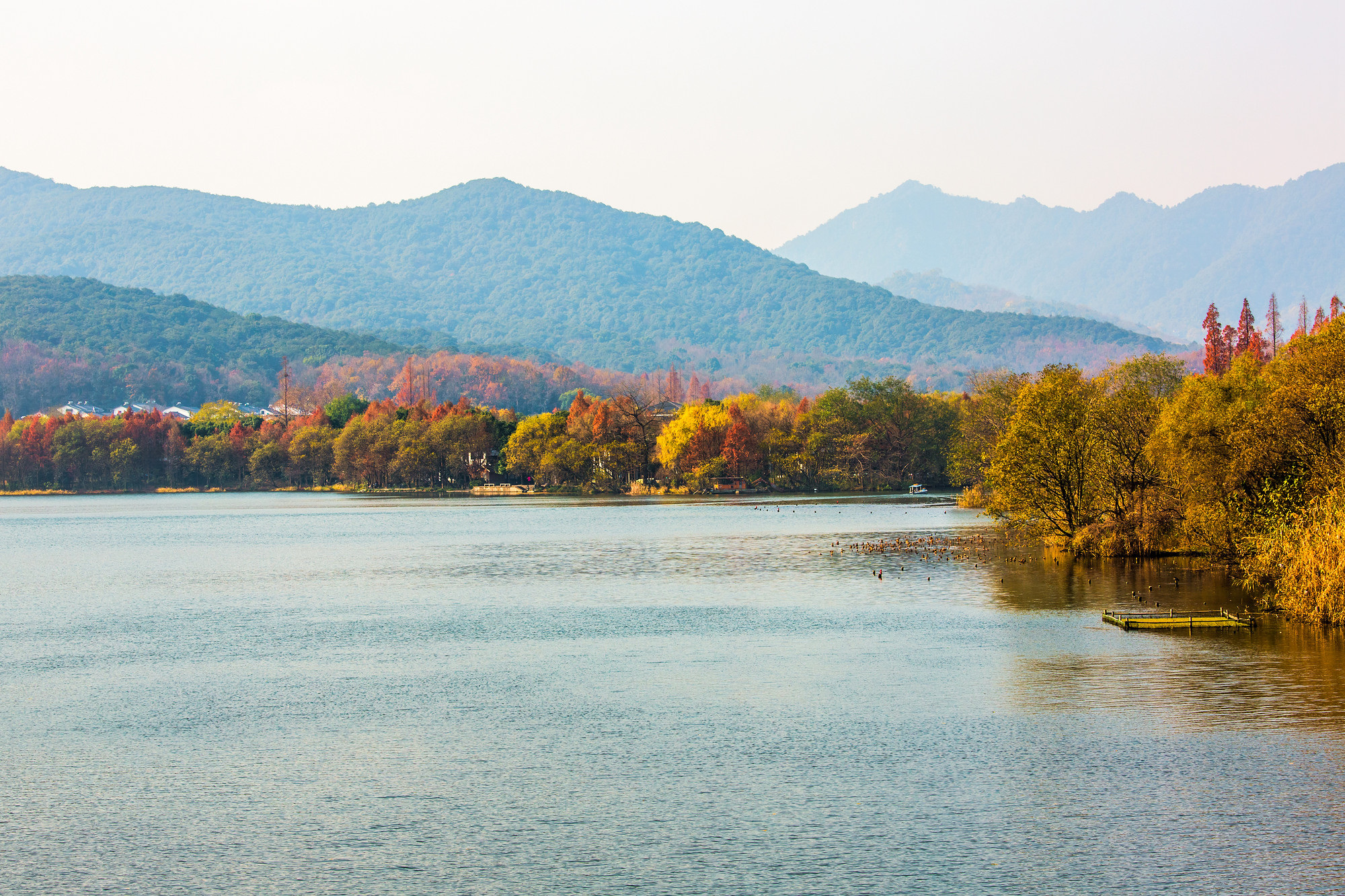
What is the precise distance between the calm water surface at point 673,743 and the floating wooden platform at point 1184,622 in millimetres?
1256

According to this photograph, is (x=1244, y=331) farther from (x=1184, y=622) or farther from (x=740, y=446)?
(x=1184, y=622)

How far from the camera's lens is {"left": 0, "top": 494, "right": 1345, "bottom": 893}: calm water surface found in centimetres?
1962

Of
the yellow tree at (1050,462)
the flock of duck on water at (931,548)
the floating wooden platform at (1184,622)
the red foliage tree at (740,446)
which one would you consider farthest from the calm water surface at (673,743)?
the red foliage tree at (740,446)

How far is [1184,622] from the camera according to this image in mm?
40969

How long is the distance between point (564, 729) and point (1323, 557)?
2705 cm

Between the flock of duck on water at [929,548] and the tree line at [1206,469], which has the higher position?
the tree line at [1206,469]

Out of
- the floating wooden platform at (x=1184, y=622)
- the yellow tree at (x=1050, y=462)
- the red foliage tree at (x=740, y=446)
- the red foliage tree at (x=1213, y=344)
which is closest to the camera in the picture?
the floating wooden platform at (x=1184, y=622)

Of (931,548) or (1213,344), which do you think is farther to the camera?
(1213,344)

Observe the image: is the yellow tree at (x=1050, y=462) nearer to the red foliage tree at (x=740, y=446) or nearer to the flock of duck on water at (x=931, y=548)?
the flock of duck on water at (x=931, y=548)

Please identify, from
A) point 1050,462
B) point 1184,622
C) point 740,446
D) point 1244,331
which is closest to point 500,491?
point 740,446

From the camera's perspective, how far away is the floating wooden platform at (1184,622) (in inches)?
1607

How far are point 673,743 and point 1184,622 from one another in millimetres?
22818

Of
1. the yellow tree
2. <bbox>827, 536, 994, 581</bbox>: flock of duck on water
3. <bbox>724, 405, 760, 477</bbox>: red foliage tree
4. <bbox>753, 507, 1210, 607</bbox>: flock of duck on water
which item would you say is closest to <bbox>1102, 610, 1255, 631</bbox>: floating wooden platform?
<bbox>753, 507, 1210, 607</bbox>: flock of duck on water

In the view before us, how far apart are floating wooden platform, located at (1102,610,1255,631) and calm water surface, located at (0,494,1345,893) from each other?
1256 mm
